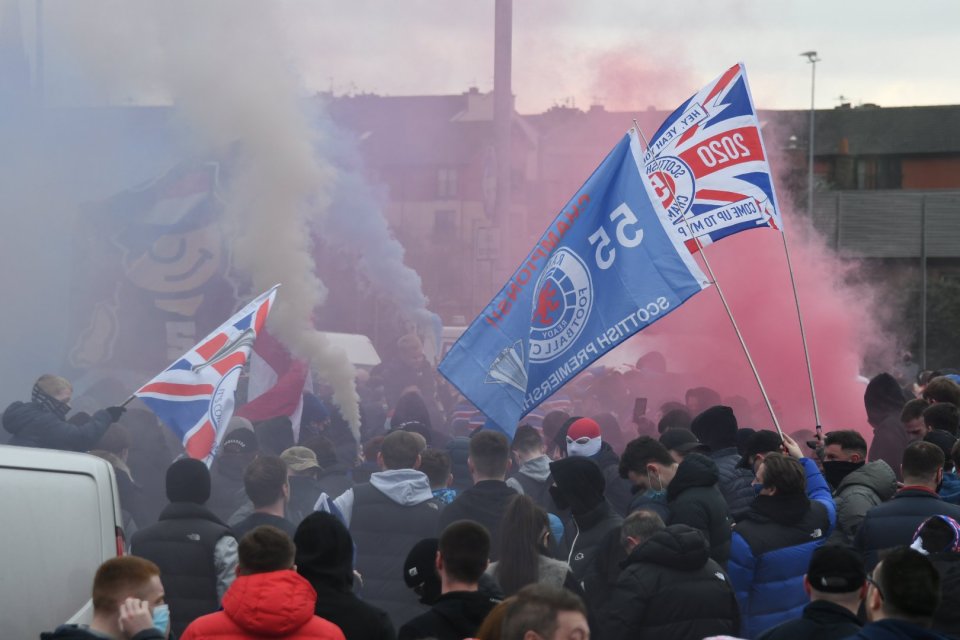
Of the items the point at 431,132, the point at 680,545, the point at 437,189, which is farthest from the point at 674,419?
the point at 431,132

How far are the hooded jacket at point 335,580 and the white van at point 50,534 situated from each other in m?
0.98

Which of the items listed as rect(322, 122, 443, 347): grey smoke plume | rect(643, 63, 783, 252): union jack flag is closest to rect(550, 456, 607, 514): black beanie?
rect(643, 63, 783, 252): union jack flag

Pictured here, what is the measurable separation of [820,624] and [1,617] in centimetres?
308

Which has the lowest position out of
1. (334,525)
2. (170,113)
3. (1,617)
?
(1,617)

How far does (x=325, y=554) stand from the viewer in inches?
184

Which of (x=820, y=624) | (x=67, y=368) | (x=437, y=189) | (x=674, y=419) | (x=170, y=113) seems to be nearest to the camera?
(x=820, y=624)

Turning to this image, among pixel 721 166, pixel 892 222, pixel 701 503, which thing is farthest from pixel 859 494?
pixel 892 222

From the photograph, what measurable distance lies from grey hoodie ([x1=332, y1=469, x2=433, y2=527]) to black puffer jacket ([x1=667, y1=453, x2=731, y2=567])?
4.30 ft

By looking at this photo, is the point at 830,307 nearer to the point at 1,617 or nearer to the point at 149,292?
the point at 149,292

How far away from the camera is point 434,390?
16047 millimetres

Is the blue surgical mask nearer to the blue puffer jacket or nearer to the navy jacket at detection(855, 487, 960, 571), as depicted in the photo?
the blue puffer jacket

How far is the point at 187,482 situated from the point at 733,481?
2947 millimetres

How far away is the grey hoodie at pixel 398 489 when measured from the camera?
22.0ft

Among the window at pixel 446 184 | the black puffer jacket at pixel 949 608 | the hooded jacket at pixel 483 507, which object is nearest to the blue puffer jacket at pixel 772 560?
the black puffer jacket at pixel 949 608
